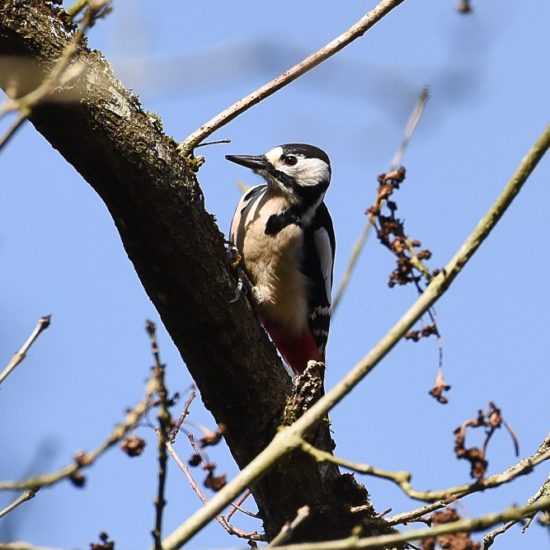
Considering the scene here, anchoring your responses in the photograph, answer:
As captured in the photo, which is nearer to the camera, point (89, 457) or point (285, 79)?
point (89, 457)

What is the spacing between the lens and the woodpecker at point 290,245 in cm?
505

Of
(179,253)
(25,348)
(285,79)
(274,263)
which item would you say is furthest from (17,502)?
(274,263)

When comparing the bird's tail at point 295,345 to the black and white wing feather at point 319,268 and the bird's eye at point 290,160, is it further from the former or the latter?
the bird's eye at point 290,160

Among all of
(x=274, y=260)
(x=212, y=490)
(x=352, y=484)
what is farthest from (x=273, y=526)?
(x=274, y=260)

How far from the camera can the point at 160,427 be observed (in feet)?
6.99

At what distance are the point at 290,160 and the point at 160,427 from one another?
3517mm

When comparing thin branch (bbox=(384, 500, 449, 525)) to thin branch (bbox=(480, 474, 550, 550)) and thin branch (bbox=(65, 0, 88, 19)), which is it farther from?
thin branch (bbox=(65, 0, 88, 19))

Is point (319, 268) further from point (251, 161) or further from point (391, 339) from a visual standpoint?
point (391, 339)

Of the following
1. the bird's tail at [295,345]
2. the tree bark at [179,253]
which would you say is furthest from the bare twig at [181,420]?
the bird's tail at [295,345]

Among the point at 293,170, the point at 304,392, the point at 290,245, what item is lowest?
the point at 304,392

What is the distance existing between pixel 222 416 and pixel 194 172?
91 cm

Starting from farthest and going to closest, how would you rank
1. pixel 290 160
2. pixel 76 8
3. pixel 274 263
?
pixel 290 160, pixel 274 263, pixel 76 8

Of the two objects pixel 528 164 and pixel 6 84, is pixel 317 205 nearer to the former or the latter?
pixel 6 84

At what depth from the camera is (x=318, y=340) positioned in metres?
5.50
